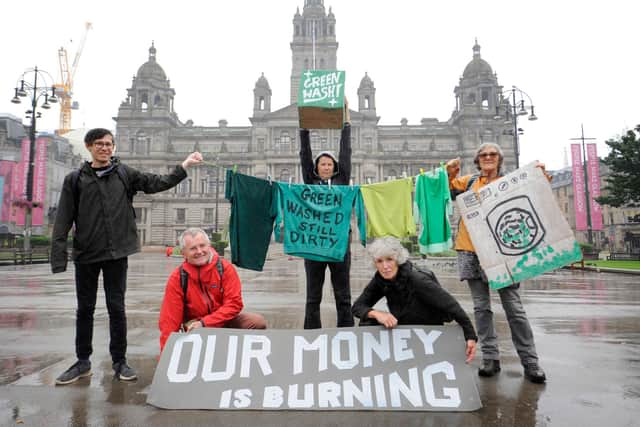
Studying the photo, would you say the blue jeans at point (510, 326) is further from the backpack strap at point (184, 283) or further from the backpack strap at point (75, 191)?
the backpack strap at point (75, 191)

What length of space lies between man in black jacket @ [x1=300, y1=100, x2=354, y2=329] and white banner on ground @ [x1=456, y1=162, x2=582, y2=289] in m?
1.45

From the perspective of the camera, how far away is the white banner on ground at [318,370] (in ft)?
10.0

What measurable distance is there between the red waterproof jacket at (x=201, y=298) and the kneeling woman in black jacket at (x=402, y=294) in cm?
115

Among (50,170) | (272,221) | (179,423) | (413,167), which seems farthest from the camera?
(413,167)

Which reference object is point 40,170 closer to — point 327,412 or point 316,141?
point 316,141

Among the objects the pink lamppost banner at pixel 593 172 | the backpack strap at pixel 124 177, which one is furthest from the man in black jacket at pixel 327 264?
the pink lamppost banner at pixel 593 172

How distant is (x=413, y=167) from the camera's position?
57625 mm

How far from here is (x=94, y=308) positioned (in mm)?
3844

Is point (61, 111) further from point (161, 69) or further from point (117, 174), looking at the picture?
point (117, 174)

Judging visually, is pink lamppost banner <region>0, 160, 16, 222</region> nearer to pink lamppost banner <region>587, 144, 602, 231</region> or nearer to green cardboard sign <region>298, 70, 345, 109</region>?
green cardboard sign <region>298, 70, 345, 109</region>

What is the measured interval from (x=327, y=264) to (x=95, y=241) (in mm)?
2465

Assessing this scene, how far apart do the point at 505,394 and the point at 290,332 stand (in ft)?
6.13

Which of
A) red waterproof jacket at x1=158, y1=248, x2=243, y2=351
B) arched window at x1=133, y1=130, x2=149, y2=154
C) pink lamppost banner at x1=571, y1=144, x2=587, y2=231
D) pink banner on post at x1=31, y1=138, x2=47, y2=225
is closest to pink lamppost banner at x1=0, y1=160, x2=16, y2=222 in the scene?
pink banner on post at x1=31, y1=138, x2=47, y2=225

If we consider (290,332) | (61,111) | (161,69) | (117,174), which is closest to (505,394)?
(290,332)
